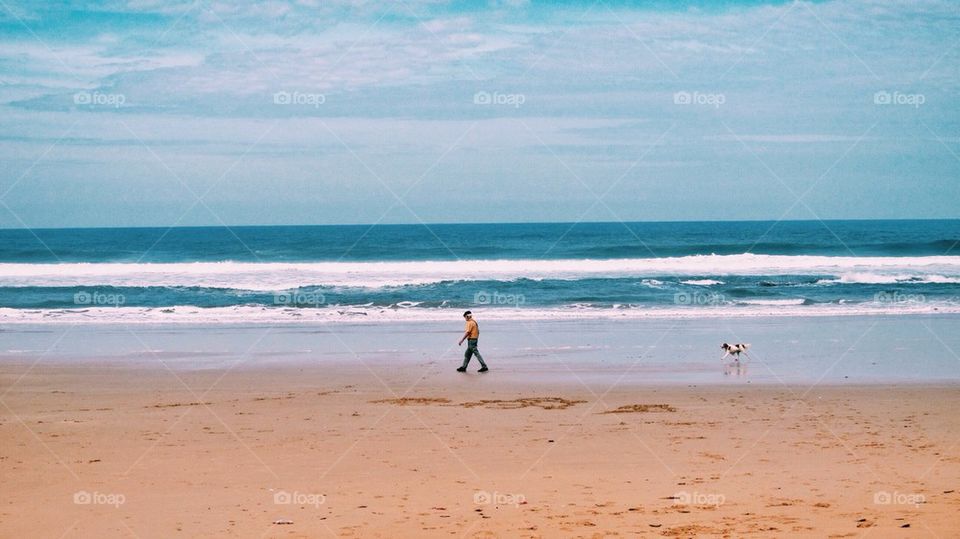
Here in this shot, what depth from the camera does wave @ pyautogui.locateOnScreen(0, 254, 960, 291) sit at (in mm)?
34469

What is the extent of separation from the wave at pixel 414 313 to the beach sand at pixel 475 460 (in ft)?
33.2

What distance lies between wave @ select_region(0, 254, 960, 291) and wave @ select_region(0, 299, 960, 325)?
734cm

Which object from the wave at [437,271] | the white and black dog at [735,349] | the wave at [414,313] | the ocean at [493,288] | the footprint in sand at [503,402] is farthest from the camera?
the wave at [437,271]

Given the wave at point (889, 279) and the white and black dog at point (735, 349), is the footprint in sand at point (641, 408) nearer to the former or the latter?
the white and black dog at point (735, 349)

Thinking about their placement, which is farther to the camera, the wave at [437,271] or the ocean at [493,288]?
the wave at [437,271]

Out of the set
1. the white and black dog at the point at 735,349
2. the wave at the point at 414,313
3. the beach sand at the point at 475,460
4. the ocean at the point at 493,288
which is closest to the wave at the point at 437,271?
the ocean at the point at 493,288

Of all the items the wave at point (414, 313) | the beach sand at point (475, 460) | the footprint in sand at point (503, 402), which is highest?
the wave at point (414, 313)

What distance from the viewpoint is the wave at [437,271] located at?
34.5 m

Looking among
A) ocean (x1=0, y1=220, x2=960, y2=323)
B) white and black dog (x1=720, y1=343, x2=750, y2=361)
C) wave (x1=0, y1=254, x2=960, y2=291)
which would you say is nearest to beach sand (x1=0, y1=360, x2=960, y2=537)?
white and black dog (x1=720, y1=343, x2=750, y2=361)

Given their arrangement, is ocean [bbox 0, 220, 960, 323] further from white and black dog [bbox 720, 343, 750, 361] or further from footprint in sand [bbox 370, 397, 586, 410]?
footprint in sand [bbox 370, 397, 586, 410]

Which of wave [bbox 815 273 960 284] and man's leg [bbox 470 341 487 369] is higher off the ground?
wave [bbox 815 273 960 284]

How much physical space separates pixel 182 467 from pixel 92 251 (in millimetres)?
55916

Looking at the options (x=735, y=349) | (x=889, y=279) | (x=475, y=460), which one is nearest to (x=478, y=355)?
(x=735, y=349)

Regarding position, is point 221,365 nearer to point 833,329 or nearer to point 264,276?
point 833,329
